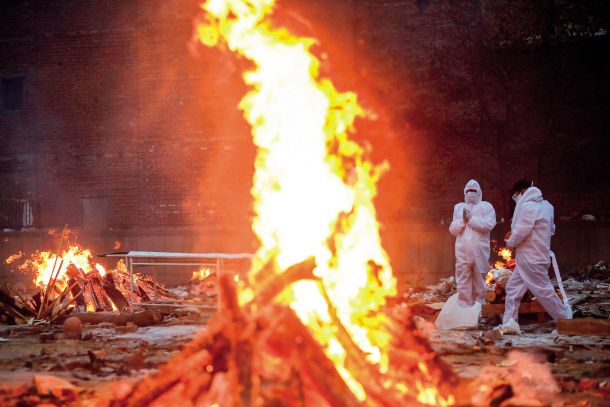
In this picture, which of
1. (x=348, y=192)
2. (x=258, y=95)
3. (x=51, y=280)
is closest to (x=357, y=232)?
(x=348, y=192)

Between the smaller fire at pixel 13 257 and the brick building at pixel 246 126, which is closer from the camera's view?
the brick building at pixel 246 126

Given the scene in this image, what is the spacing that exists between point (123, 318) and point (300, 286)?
5944mm

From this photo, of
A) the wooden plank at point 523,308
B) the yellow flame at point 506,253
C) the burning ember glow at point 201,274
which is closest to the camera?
the wooden plank at point 523,308

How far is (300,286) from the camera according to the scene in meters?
5.39

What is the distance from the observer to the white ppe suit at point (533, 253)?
9250 mm

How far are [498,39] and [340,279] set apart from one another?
39.5 feet

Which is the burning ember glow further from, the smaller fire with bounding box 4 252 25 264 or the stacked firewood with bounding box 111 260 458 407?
the stacked firewood with bounding box 111 260 458 407

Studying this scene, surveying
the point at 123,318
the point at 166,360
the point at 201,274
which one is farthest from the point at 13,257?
the point at 166,360

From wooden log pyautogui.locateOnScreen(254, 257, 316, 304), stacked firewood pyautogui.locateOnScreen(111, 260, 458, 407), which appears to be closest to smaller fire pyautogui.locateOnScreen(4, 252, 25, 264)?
stacked firewood pyautogui.locateOnScreen(111, 260, 458, 407)

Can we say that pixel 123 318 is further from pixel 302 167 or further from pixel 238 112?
pixel 238 112

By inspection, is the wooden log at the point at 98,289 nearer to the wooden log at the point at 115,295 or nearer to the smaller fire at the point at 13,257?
the wooden log at the point at 115,295

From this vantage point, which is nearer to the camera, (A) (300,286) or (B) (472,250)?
(A) (300,286)

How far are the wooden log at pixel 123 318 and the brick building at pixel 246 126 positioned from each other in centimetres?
687

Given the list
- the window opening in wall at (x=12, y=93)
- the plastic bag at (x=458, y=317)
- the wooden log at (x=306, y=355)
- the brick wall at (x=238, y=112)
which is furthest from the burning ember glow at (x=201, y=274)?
the wooden log at (x=306, y=355)
